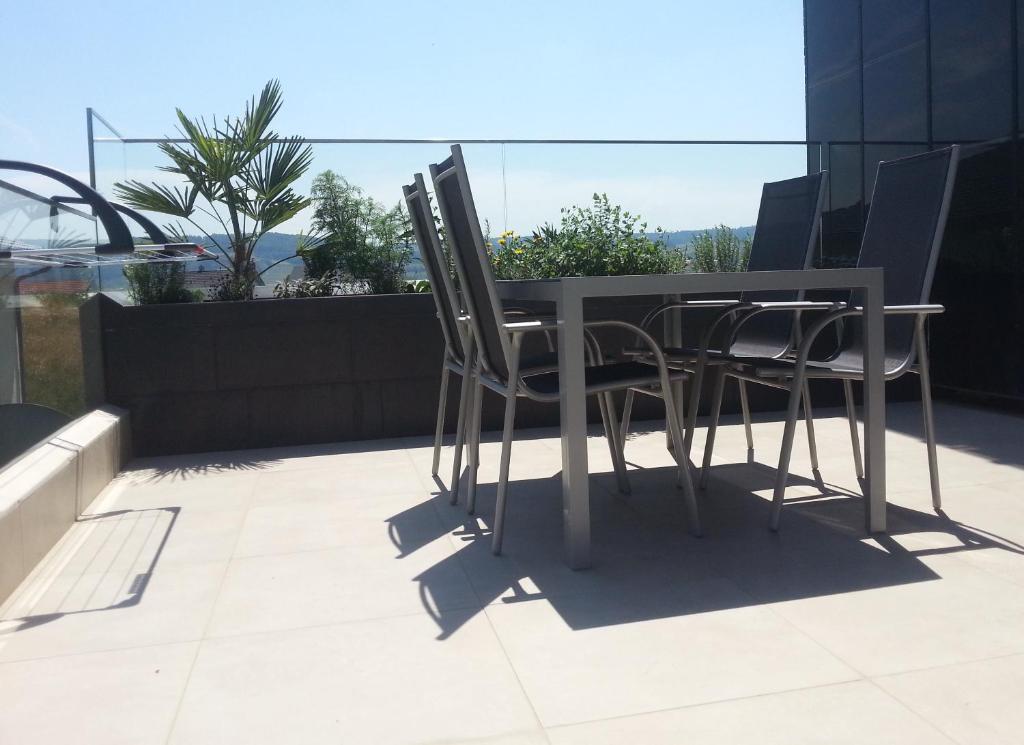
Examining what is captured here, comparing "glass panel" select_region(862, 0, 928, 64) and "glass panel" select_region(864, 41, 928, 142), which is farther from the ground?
"glass panel" select_region(862, 0, 928, 64)

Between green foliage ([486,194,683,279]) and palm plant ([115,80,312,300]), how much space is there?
48.1 inches

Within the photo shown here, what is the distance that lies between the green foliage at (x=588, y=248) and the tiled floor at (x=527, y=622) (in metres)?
1.88

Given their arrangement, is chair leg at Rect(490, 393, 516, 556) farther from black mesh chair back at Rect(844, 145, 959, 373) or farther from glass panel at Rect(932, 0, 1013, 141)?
glass panel at Rect(932, 0, 1013, 141)

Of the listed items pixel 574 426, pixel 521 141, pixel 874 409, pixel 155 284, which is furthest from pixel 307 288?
pixel 874 409

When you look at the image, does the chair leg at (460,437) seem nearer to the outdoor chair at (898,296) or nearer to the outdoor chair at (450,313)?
the outdoor chair at (450,313)

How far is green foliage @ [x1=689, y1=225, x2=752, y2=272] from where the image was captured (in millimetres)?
5461

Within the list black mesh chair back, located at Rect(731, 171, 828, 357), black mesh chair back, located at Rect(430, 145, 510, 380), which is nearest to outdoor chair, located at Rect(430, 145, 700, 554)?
black mesh chair back, located at Rect(430, 145, 510, 380)

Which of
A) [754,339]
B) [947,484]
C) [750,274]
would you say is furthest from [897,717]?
[754,339]

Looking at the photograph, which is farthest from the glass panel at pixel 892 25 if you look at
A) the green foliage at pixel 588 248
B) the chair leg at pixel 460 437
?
the chair leg at pixel 460 437

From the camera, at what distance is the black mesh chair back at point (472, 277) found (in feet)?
8.79

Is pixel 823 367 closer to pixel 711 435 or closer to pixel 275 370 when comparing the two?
pixel 711 435

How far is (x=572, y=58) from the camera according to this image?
23.2 feet

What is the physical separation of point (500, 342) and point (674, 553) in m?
0.82

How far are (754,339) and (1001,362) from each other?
2170 mm
